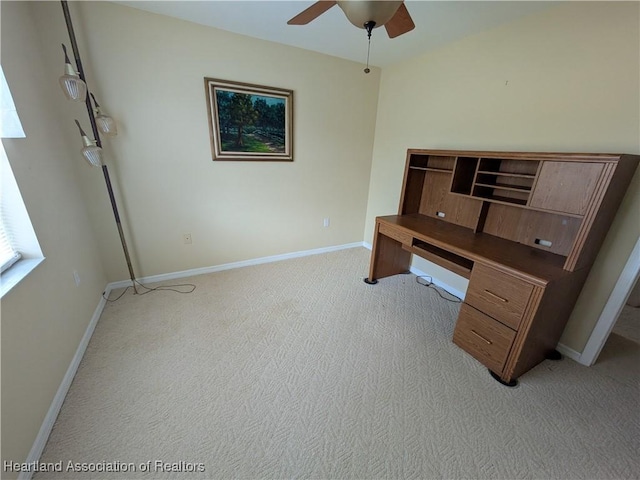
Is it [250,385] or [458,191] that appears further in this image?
[458,191]

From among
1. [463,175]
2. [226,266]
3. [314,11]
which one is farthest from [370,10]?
[226,266]

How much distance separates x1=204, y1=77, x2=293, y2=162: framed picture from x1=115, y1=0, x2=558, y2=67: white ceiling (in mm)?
446

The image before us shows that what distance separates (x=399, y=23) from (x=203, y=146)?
190cm

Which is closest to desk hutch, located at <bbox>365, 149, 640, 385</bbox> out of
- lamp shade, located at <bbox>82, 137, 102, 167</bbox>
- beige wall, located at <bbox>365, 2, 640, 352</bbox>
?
beige wall, located at <bbox>365, 2, 640, 352</bbox>

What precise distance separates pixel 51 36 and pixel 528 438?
386cm

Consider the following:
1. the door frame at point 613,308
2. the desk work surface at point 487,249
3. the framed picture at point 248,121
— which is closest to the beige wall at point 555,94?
the door frame at point 613,308

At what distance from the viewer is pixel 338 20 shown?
1982 mm

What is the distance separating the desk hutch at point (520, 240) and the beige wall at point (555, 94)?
0.13 meters

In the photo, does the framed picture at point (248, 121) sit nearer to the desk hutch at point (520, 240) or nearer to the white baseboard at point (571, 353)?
the desk hutch at point (520, 240)

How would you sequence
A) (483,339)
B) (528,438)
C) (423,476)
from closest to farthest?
(423,476) < (528,438) < (483,339)

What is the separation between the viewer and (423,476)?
3.80 ft

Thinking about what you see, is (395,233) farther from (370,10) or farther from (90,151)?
(90,151)

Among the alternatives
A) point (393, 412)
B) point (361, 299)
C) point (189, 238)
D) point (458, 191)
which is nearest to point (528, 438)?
point (393, 412)

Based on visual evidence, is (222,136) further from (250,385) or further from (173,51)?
(250,385)
